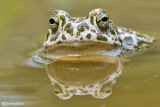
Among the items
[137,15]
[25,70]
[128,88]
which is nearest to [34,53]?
[25,70]

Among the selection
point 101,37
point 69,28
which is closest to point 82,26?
point 69,28

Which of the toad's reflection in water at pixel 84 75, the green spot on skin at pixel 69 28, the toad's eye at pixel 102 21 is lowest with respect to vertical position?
the toad's reflection in water at pixel 84 75

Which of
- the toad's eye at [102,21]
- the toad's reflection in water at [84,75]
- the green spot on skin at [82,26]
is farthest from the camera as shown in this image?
the toad's eye at [102,21]

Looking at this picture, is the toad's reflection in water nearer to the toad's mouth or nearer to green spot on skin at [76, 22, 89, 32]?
the toad's mouth

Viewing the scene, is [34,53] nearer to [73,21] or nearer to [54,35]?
[54,35]

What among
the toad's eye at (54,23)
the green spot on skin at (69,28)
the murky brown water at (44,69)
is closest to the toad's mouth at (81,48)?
the green spot on skin at (69,28)

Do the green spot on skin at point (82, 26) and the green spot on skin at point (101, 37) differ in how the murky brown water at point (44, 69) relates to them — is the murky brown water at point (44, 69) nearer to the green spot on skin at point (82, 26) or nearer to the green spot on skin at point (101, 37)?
the green spot on skin at point (101, 37)

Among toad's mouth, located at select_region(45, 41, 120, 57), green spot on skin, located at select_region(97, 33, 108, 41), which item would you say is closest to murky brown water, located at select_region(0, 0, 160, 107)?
toad's mouth, located at select_region(45, 41, 120, 57)
